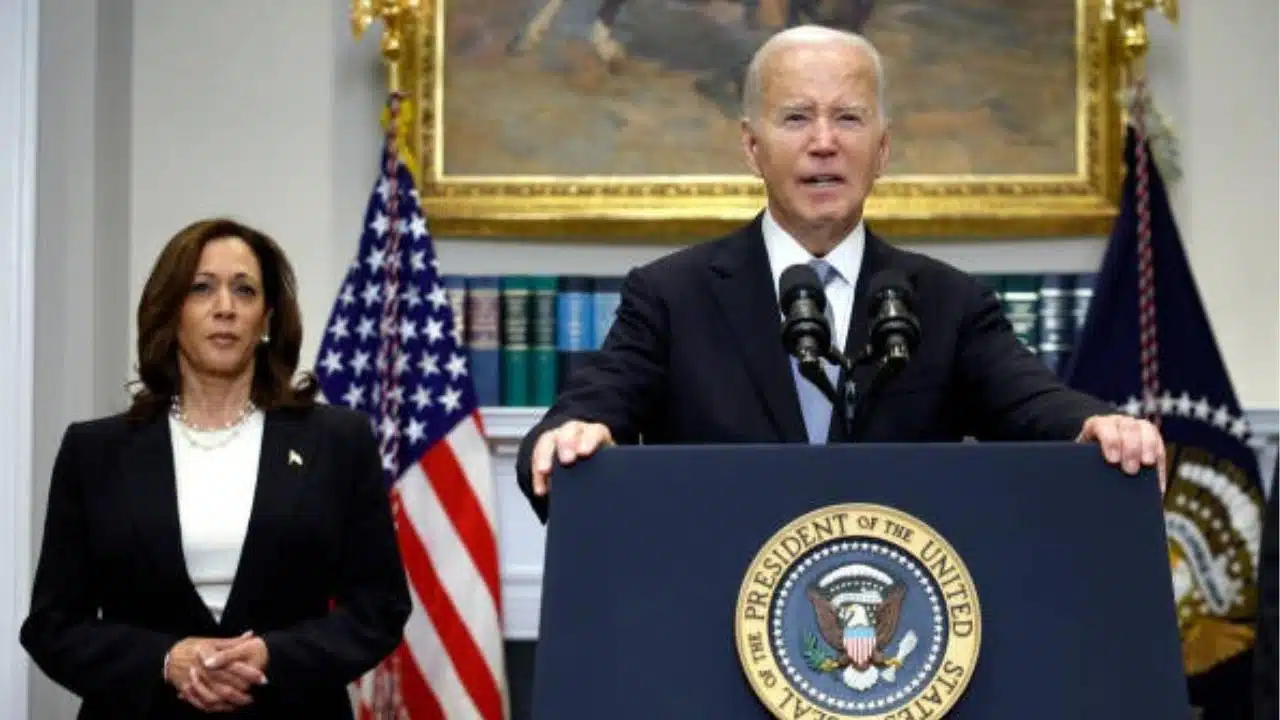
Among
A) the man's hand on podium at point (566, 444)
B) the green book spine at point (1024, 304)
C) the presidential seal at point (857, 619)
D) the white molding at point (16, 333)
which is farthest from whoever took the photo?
the green book spine at point (1024, 304)

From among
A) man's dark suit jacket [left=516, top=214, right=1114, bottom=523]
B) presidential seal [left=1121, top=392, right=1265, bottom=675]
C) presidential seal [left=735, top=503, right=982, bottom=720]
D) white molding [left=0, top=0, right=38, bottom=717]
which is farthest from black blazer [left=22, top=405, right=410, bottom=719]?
presidential seal [left=1121, top=392, right=1265, bottom=675]

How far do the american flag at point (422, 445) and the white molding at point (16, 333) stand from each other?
871 mm

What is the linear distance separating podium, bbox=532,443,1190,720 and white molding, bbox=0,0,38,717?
11.0 feet

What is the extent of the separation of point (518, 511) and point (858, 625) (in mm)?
3912

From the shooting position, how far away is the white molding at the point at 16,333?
5152 millimetres

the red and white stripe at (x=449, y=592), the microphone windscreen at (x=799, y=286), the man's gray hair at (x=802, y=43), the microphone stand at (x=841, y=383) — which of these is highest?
the man's gray hair at (x=802, y=43)

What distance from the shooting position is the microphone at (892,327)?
2.30 metres

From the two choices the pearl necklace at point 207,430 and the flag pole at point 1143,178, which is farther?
the flag pole at point 1143,178

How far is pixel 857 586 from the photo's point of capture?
2086 millimetres

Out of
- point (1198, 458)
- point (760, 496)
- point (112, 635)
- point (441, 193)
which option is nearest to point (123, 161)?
point (441, 193)

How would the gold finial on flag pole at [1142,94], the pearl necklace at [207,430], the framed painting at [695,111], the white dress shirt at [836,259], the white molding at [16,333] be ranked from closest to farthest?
the white dress shirt at [836,259], the pearl necklace at [207,430], the white molding at [16,333], the gold finial on flag pole at [1142,94], the framed painting at [695,111]

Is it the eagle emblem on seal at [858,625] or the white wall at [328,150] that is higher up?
the white wall at [328,150]

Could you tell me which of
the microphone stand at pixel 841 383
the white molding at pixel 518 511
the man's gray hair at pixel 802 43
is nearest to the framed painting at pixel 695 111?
the white molding at pixel 518 511

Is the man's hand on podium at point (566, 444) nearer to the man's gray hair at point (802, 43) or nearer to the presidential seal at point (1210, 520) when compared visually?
the man's gray hair at point (802, 43)
